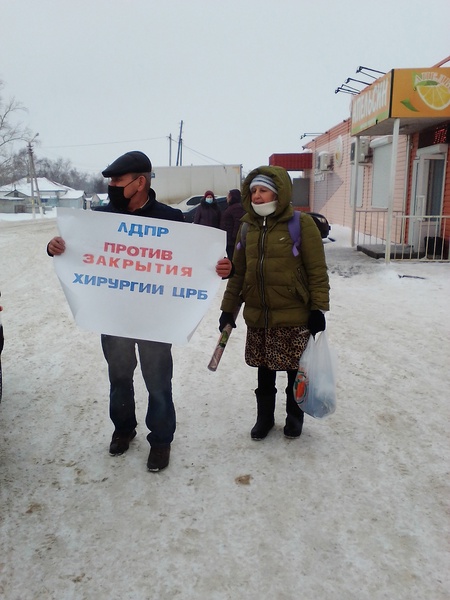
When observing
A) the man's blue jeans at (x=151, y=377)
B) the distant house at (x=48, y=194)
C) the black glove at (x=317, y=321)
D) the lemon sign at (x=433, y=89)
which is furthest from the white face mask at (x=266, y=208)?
the distant house at (x=48, y=194)

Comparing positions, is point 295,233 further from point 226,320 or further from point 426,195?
point 426,195

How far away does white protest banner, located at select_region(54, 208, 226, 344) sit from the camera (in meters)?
2.92

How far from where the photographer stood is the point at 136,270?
9.70ft

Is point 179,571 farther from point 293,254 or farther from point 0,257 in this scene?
point 0,257

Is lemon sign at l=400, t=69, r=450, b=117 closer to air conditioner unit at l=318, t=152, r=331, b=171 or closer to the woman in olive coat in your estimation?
the woman in olive coat

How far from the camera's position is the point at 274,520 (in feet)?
8.33

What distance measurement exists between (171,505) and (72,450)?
0.94 metres

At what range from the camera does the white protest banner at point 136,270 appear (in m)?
2.92

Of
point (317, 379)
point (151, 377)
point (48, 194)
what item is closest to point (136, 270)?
point (151, 377)

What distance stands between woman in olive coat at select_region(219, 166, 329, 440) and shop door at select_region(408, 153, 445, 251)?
32.7 feet

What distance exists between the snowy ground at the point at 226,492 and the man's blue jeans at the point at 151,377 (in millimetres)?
273

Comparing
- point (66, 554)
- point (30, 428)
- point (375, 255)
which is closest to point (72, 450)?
point (30, 428)

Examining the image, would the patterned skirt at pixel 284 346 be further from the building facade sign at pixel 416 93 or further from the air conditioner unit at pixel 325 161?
the air conditioner unit at pixel 325 161

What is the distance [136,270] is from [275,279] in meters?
0.86
